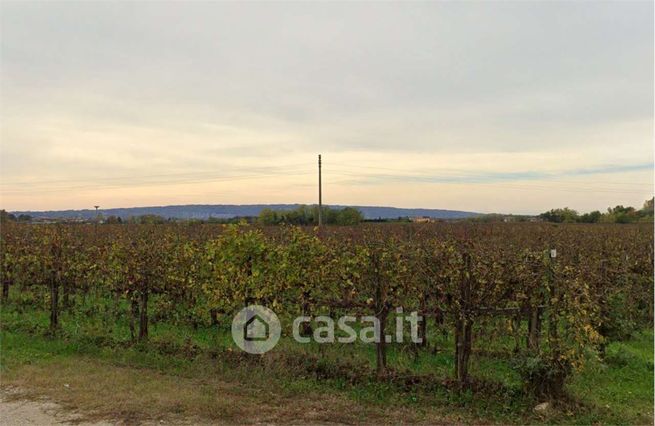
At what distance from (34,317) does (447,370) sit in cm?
846

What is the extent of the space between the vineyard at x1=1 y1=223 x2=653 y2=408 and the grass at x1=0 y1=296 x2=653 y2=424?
5cm

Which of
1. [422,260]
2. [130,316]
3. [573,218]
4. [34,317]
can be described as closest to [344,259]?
[422,260]

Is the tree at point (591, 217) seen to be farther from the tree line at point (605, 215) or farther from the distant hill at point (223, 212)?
the distant hill at point (223, 212)

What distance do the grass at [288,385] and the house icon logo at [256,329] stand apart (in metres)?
0.15

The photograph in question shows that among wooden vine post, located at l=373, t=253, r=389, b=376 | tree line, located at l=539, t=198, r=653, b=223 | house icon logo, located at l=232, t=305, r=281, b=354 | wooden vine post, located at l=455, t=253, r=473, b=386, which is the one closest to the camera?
wooden vine post, located at l=455, t=253, r=473, b=386

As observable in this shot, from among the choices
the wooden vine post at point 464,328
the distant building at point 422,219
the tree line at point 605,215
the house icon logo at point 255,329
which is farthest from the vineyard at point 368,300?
the tree line at point 605,215

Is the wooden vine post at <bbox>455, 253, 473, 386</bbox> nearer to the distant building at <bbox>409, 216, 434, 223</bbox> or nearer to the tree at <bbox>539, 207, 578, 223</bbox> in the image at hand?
the distant building at <bbox>409, 216, 434, 223</bbox>

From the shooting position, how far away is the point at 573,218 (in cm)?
5275

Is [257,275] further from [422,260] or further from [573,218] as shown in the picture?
[573,218]

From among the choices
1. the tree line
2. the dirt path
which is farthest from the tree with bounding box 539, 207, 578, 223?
the dirt path

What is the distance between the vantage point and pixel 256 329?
686 centimetres

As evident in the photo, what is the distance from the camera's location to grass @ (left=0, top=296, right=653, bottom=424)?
5031mm

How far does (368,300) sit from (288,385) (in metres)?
1.42

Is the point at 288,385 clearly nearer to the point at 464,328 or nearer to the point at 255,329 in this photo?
the point at 255,329
